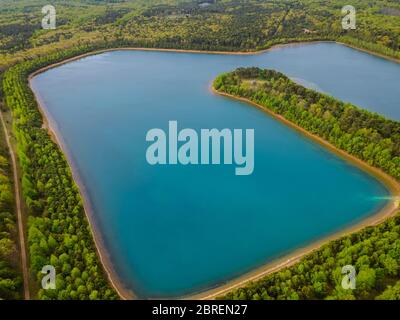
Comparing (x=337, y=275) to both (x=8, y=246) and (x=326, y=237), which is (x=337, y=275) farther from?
(x=8, y=246)

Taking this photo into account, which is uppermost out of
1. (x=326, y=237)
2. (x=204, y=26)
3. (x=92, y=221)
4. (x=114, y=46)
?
(x=204, y=26)

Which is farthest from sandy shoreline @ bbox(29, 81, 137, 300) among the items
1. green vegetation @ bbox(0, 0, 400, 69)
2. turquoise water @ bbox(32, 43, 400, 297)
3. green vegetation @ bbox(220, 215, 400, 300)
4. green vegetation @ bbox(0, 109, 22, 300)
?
green vegetation @ bbox(0, 0, 400, 69)

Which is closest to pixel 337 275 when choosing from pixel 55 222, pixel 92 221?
pixel 92 221

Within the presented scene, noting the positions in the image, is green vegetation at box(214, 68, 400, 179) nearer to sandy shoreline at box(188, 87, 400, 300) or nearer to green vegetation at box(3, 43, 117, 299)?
sandy shoreline at box(188, 87, 400, 300)

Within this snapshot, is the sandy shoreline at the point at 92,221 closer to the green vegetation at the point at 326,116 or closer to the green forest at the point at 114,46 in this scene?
the green forest at the point at 114,46

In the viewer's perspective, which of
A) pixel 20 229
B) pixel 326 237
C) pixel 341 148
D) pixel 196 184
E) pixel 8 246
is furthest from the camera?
pixel 341 148

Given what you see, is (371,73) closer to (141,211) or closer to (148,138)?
(148,138)

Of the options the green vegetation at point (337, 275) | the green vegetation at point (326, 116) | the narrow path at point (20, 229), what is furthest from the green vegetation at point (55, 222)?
the green vegetation at point (326, 116)
